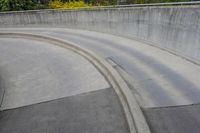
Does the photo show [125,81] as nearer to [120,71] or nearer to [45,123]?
[120,71]

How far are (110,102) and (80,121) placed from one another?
1775 mm

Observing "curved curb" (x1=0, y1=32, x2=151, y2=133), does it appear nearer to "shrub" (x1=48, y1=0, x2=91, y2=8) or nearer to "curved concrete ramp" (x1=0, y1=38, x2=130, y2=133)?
"curved concrete ramp" (x1=0, y1=38, x2=130, y2=133)

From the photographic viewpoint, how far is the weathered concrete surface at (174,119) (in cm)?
777

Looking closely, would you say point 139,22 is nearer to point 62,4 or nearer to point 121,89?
point 121,89

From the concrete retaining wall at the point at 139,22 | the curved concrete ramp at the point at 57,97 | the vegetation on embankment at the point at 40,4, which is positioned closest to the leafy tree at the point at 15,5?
the vegetation on embankment at the point at 40,4

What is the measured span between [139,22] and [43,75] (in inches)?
381

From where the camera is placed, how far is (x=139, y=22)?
19812mm

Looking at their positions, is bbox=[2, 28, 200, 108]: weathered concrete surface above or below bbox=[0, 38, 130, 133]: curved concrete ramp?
above

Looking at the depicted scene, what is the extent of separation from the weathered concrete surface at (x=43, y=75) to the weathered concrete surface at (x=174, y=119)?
360 cm

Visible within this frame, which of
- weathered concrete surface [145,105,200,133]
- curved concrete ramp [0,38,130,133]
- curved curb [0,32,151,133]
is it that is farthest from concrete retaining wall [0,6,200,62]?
curved concrete ramp [0,38,130,133]

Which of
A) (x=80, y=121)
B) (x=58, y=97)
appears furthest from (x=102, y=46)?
(x=80, y=121)

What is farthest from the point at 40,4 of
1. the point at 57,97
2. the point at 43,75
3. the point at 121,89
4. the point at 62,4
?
the point at 121,89

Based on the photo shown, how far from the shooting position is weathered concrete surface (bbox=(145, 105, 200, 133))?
7.77 metres

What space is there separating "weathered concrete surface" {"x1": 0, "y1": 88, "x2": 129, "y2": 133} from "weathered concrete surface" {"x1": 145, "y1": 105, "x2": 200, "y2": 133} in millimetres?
1041
